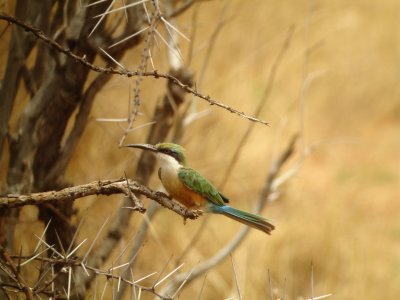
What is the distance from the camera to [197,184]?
7.24 feet

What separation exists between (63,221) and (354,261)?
3.71 meters

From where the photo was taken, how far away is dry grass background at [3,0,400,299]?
458cm

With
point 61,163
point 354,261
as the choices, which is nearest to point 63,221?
point 61,163

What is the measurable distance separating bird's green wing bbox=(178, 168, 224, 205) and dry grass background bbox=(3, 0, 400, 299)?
100 cm

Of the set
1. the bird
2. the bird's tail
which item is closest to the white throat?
the bird

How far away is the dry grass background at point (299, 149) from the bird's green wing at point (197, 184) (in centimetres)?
100

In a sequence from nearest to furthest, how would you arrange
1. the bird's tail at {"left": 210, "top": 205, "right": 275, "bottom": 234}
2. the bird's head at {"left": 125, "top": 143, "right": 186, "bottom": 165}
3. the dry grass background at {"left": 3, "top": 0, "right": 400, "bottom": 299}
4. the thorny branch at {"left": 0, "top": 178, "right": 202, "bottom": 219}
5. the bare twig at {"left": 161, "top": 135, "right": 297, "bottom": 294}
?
the thorny branch at {"left": 0, "top": 178, "right": 202, "bottom": 219} → the bird's tail at {"left": 210, "top": 205, "right": 275, "bottom": 234} → the bird's head at {"left": 125, "top": 143, "right": 186, "bottom": 165} → the bare twig at {"left": 161, "top": 135, "right": 297, "bottom": 294} → the dry grass background at {"left": 3, "top": 0, "right": 400, "bottom": 299}

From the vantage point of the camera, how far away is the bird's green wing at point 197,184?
220 centimetres

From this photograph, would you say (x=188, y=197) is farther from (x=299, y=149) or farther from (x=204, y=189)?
(x=299, y=149)

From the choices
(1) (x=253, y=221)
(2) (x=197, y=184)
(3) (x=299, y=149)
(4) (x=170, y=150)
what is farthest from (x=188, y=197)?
(3) (x=299, y=149)

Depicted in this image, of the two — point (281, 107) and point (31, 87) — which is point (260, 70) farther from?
point (31, 87)

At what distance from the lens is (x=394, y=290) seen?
552 centimetres

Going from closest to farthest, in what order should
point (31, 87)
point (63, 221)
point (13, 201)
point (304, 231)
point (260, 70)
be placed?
1. point (13, 201)
2. point (63, 221)
3. point (31, 87)
4. point (304, 231)
5. point (260, 70)

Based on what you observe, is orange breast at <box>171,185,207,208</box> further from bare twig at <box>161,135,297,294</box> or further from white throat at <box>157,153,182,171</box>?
bare twig at <box>161,135,297,294</box>
